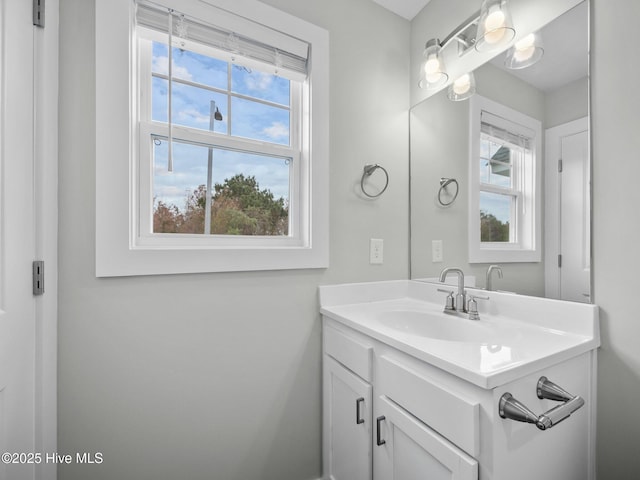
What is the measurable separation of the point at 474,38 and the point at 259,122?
1040 millimetres

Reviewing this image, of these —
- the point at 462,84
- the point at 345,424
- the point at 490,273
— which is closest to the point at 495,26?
the point at 462,84

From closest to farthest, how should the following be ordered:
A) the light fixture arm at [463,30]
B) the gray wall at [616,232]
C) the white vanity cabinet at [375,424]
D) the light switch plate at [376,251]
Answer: the white vanity cabinet at [375,424]
the gray wall at [616,232]
the light fixture arm at [463,30]
the light switch plate at [376,251]

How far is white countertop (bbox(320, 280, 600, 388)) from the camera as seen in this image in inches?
29.0

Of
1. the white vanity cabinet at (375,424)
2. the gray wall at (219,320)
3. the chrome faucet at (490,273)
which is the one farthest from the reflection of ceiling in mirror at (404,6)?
the white vanity cabinet at (375,424)

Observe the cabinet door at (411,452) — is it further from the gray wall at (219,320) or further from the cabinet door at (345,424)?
the gray wall at (219,320)

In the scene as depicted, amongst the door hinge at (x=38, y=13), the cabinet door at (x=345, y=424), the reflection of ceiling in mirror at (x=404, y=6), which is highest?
the reflection of ceiling in mirror at (x=404, y=6)

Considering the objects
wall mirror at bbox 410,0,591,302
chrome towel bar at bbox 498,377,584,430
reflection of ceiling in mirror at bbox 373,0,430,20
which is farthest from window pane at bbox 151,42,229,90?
chrome towel bar at bbox 498,377,584,430

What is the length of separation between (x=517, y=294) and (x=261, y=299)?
1030mm

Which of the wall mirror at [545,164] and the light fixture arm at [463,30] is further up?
the light fixture arm at [463,30]

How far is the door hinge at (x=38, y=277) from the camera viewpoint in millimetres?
874

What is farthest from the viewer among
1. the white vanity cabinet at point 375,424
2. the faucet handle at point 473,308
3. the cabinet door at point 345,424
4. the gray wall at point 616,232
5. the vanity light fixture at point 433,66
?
the vanity light fixture at point 433,66

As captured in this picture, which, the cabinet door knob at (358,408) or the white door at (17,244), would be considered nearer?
the white door at (17,244)

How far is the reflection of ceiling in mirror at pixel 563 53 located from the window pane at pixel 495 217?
16.8 inches

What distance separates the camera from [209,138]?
124 cm
